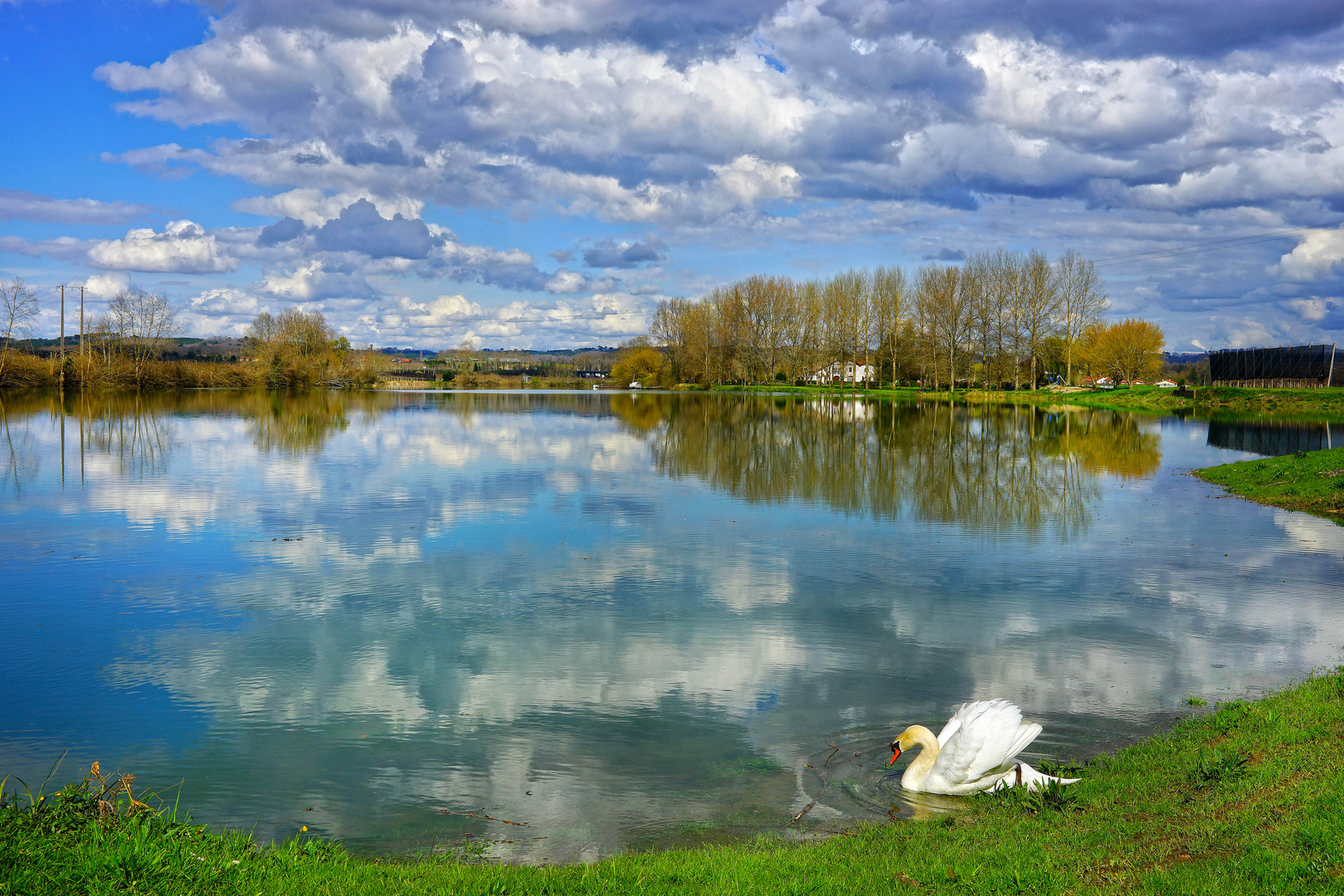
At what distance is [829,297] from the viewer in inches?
4085

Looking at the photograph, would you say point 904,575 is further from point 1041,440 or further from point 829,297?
point 829,297

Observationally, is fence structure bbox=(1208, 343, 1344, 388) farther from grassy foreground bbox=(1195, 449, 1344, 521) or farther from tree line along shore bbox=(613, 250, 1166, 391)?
grassy foreground bbox=(1195, 449, 1344, 521)

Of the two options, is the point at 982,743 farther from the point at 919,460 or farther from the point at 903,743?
the point at 919,460

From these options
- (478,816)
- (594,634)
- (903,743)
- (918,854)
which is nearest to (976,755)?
(903,743)

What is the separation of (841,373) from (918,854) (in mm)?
109763

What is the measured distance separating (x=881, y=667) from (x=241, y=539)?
37.0 ft

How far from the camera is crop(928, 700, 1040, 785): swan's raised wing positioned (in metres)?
6.12

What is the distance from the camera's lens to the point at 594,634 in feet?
31.9

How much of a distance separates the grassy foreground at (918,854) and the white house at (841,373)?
104 metres

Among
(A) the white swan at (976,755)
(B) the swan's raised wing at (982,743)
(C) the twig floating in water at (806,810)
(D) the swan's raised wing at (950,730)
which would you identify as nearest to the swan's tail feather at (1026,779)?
(A) the white swan at (976,755)

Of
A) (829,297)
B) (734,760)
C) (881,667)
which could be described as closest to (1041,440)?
(881,667)

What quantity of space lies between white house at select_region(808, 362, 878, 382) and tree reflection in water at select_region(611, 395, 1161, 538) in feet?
195

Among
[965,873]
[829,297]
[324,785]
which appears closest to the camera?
[965,873]

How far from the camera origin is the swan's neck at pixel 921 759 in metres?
6.30
